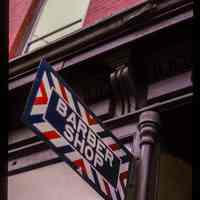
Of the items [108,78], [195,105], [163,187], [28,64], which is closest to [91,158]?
[163,187]

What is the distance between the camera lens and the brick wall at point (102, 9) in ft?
24.0

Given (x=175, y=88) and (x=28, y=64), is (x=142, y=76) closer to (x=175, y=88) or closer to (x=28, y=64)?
(x=175, y=88)

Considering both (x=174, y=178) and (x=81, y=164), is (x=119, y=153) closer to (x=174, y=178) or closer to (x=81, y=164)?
(x=81, y=164)

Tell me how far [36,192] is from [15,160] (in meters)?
0.70

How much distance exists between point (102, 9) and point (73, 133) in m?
4.03

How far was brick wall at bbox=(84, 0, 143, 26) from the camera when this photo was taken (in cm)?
730

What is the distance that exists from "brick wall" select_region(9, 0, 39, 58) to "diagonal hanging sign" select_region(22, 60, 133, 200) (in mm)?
4295

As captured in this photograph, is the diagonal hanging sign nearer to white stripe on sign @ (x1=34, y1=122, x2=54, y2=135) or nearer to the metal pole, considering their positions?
white stripe on sign @ (x1=34, y1=122, x2=54, y2=135)

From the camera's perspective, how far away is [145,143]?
15.3 feet

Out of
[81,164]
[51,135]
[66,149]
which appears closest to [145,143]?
[81,164]

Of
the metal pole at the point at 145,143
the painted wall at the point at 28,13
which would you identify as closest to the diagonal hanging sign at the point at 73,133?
the metal pole at the point at 145,143

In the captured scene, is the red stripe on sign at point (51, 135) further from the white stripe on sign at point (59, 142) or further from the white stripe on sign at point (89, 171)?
the white stripe on sign at point (89, 171)

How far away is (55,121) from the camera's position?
12.6ft

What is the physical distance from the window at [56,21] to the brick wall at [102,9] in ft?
0.82
